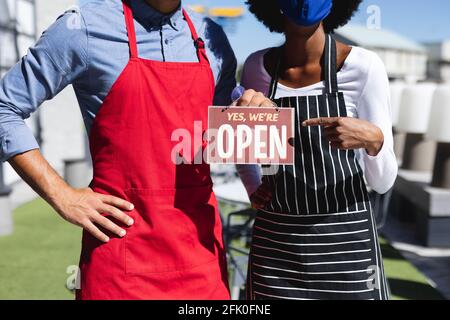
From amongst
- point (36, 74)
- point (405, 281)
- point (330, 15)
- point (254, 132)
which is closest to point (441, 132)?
point (405, 281)

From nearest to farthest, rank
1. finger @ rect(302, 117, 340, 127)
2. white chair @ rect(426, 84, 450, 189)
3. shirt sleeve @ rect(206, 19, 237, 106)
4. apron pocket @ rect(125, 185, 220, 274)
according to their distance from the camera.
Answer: finger @ rect(302, 117, 340, 127)
apron pocket @ rect(125, 185, 220, 274)
shirt sleeve @ rect(206, 19, 237, 106)
white chair @ rect(426, 84, 450, 189)

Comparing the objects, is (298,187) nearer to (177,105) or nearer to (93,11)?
(177,105)

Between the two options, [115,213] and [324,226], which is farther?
[324,226]

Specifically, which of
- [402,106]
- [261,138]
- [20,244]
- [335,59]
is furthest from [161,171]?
[402,106]

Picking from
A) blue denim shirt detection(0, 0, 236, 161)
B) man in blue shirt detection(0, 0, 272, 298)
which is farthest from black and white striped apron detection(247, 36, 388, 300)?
blue denim shirt detection(0, 0, 236, 161)

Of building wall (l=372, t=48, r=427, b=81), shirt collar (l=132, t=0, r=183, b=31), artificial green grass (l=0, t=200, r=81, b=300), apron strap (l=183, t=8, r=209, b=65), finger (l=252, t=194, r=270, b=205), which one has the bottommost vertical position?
artificial green grass (l=0, t=200, r=81, b=300)

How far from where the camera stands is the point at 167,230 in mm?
1204

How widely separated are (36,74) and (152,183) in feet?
1.16

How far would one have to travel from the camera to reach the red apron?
45.0 inches

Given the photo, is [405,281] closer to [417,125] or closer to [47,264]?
[417,125]

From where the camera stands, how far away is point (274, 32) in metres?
1.44

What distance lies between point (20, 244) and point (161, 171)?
3.62 m

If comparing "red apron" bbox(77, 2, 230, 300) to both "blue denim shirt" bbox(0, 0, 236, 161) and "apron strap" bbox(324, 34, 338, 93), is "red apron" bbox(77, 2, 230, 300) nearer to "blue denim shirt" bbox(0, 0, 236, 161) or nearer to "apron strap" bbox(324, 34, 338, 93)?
"blue denim shirt" bbox(0, 0, 236, 161)

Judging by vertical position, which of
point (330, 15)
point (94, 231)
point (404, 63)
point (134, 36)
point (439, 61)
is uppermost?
point (439, 61)
